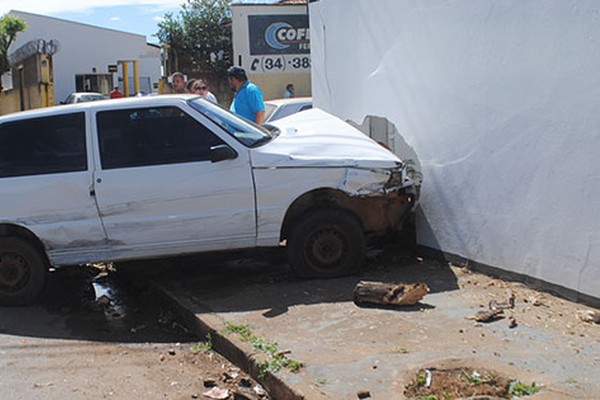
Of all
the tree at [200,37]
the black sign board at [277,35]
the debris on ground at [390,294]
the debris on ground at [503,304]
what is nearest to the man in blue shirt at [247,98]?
the debris on ground at [390,294]

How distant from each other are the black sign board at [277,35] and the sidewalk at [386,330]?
63.9ft

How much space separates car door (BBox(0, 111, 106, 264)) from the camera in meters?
6.75

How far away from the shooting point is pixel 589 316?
18.0ft

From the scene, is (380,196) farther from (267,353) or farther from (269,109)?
(269,109)

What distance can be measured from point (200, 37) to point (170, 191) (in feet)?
104

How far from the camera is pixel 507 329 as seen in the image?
5.41m

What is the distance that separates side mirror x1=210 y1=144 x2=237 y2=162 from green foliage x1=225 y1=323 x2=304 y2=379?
66.4 inches

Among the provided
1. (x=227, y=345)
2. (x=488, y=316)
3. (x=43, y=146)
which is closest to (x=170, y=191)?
(x=43, y=146)

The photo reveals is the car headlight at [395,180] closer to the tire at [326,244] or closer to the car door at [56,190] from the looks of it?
the tire at [326,244]

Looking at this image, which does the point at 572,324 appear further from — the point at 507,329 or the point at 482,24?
the point at 482,24

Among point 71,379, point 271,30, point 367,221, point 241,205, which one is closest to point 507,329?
point 367,221

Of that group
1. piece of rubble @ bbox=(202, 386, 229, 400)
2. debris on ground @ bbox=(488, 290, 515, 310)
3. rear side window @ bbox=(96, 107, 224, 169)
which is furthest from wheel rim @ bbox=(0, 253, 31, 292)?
debris on ground @ bbox=(488, 290, 515, 310)

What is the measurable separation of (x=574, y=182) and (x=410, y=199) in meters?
1.85

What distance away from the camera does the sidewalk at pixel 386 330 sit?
4559mm
